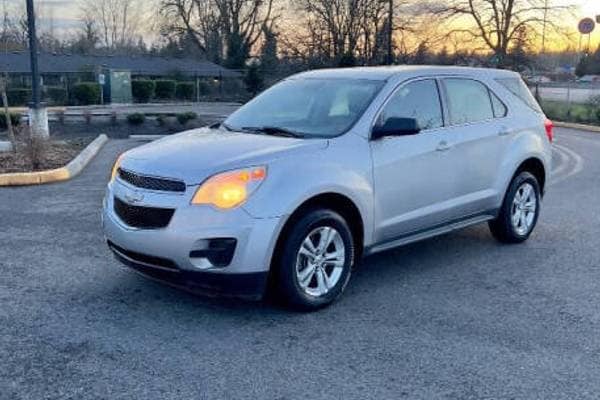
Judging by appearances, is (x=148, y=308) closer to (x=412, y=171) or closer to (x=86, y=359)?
(x=86, y=359)

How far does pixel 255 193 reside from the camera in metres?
4.37

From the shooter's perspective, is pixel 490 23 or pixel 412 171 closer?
pixel 412 171

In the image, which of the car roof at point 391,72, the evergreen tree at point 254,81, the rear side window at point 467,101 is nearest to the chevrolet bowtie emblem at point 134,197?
the car roof at point 391,72

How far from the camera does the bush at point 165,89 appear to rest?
4562 centimetres

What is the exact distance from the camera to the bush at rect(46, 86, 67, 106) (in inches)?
1577

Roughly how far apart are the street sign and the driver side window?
22.6m

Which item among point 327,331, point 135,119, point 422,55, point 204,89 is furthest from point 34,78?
point 204,89

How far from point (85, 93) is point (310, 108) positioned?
1469 inches

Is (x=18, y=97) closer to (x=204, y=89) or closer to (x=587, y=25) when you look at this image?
(x=204, y=89)

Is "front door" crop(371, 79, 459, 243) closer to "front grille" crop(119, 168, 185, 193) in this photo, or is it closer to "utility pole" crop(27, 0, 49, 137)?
"front grille" crop(119, 168, 185, 193)

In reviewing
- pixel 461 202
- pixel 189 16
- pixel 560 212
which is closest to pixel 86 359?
pixel 461 202

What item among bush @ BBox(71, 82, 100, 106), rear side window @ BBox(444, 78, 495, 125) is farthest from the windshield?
bush @ BBox(71, 82, 100, 106)

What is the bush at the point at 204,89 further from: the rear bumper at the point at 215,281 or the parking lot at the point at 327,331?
the rear bumper at the point at 215,281

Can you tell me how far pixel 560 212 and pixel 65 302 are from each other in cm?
625
